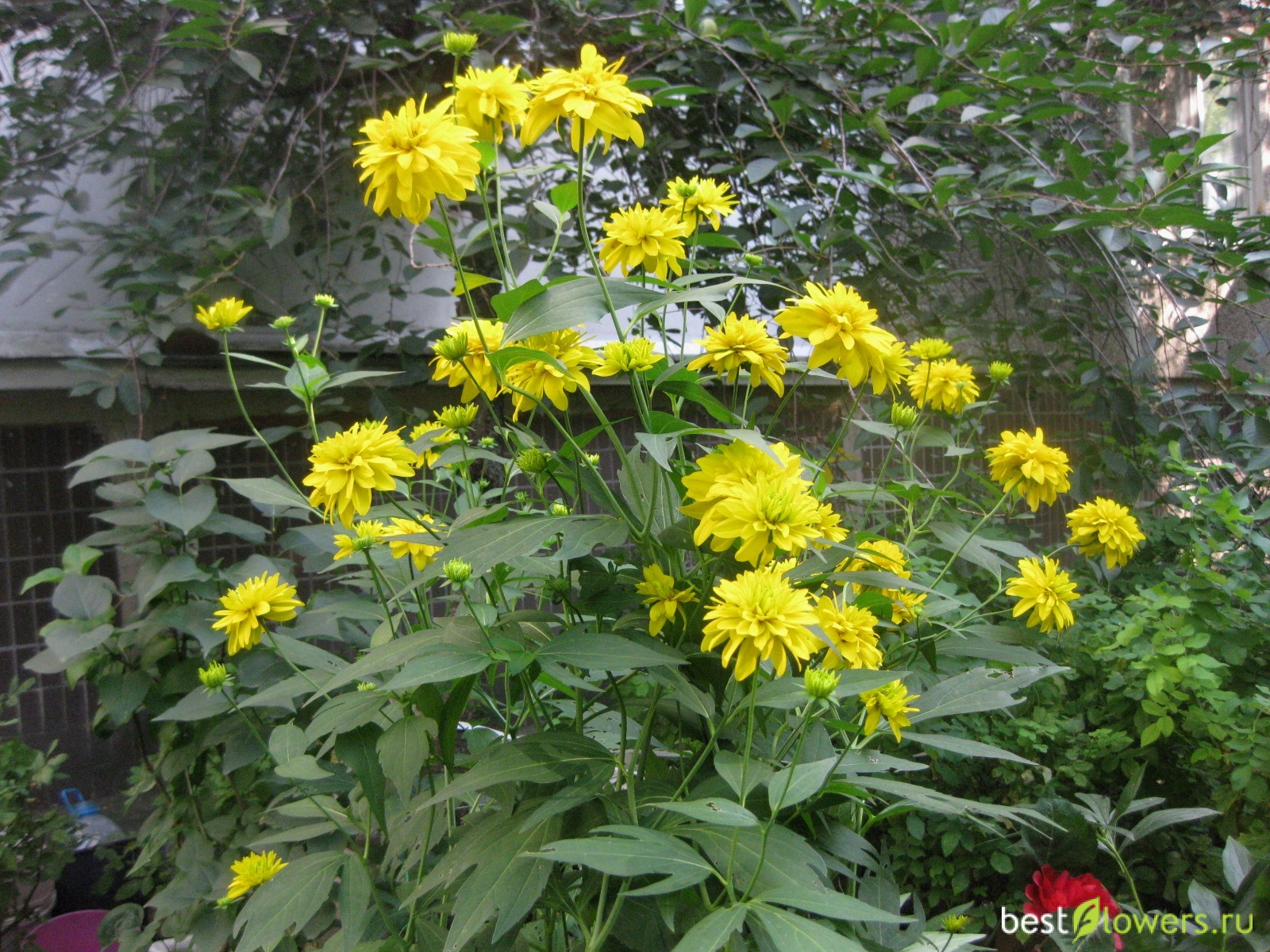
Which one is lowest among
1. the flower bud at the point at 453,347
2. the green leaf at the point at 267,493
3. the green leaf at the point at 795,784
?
the green leaf at the point at 795,784

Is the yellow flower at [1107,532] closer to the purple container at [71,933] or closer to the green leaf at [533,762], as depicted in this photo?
the green leaf at [533,762]

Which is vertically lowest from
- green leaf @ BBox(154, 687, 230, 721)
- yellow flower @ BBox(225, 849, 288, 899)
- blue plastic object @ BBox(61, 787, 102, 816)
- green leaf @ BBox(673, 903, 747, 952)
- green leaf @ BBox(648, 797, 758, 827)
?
blue plastic object @ BBox(61, 787, 102, 816)

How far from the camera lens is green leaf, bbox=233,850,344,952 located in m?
0.91

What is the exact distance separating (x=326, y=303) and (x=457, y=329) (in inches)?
20.2

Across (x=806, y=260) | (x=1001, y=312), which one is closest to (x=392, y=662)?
(x=806, y=260)

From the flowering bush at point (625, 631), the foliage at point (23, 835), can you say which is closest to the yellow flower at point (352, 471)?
the flowering bush at point (625, 631)

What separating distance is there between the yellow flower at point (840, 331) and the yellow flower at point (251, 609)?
71cm

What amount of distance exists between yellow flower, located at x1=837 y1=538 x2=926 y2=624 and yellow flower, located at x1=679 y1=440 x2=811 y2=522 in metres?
0.11

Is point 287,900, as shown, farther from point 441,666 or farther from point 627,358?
point 627,358

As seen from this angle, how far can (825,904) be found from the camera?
2.06ft

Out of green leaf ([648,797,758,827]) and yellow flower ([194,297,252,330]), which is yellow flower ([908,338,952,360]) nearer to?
green leaf ([648,797,758,827])

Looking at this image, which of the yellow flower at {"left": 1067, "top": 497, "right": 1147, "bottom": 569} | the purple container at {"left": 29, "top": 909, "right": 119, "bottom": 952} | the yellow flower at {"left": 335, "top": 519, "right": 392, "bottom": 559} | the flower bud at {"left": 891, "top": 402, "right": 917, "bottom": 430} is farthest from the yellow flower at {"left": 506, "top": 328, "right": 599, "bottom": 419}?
the purple container at {"left": 29, "top": 909, "right": 119, "bottom": 952}

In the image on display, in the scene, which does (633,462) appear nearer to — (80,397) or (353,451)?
(353,451)

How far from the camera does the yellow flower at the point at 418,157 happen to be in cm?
76
